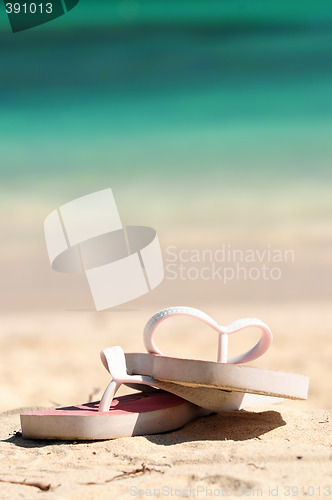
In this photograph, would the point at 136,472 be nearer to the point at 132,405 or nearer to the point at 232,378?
the point at 232,378

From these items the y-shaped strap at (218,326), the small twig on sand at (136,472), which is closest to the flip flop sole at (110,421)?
the y-shaped strap at (218,326)

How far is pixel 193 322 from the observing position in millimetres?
7680

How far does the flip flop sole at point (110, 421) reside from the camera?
279 cm

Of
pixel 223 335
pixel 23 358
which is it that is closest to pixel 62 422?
pixel 223 335

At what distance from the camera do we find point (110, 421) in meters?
2.80
